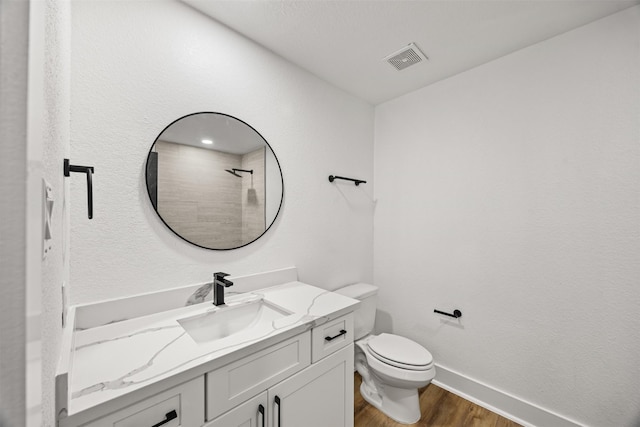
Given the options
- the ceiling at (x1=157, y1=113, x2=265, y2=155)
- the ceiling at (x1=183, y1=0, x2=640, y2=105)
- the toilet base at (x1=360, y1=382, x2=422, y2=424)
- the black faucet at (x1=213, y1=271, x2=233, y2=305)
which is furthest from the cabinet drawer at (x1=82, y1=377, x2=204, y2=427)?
the ceiling at (x1=183, y1=0, x2=640, y2=105)

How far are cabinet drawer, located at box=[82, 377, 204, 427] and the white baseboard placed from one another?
184cm

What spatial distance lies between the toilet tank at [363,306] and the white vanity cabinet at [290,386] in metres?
0.59

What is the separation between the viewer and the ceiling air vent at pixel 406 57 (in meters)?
1.63

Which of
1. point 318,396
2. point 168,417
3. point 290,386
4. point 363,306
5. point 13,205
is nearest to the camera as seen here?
point 13,205

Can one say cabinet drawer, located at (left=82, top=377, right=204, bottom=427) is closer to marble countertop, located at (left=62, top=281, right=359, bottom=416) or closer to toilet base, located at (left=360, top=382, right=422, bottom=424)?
marble countertop, located at (left=62, top=281, right=359, bottom=416)

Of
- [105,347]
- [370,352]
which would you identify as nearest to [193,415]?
[105,347]

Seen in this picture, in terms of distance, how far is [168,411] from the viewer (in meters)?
0.74

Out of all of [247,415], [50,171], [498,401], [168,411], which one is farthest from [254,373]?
[498,401]

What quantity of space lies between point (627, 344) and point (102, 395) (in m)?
2.25

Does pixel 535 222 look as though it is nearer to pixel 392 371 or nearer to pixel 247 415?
pixel 392 371

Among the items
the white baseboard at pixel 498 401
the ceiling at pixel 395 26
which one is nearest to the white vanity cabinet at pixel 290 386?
the white baseboard at pixel 498 401

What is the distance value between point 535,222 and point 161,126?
219 cm

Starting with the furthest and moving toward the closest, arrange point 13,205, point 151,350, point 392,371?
point 392,371, point 151,350, point 13,205

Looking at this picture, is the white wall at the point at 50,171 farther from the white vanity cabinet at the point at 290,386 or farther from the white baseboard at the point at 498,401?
the white baseboard at the point at 498,401
